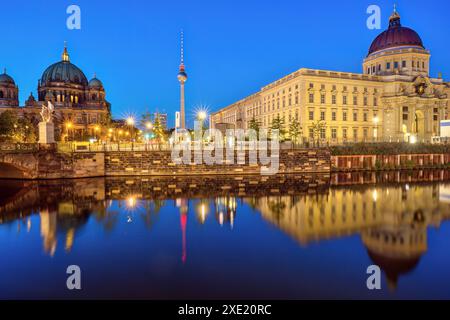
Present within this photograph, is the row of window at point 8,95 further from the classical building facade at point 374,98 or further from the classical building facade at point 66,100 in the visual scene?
the classical building facade at point 374,98

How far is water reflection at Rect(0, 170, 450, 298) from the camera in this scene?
14.9 m

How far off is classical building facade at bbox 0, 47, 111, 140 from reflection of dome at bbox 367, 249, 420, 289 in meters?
96.6

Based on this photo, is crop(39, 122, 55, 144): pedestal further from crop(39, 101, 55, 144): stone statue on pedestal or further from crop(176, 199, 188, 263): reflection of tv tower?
crop(176, 199, 188, 263): reflection of tv tower

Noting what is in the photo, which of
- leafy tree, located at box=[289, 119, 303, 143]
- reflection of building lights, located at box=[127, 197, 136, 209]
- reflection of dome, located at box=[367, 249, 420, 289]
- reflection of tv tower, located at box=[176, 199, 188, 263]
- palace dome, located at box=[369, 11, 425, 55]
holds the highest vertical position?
palace dome, located at box=[369, 11, 425, 55]

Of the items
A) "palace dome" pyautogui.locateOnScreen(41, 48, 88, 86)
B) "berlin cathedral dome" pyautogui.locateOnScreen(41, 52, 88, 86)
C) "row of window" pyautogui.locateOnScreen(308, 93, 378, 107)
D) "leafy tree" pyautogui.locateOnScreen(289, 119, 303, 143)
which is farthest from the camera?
"palace dome" pyautogui.locateOnScreen(41, 48, 88, 86)

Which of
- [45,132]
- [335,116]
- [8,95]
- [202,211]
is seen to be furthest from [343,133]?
[8,95]

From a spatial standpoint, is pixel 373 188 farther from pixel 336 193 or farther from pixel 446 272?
pixel 446 272

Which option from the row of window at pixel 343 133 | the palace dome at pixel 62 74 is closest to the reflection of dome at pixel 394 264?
the row of window at pixel 343 133

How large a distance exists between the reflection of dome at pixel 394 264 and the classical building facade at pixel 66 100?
317 feet

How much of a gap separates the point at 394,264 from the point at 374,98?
6838 centimetres

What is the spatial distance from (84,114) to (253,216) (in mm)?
104912

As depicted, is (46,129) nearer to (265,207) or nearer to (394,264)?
(265,207)

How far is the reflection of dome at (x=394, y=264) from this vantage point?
414 inches

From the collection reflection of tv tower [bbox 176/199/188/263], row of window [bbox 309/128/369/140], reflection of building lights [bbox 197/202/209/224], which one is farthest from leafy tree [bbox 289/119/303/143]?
reflection of building lights [bbox 197/202/209/224]
